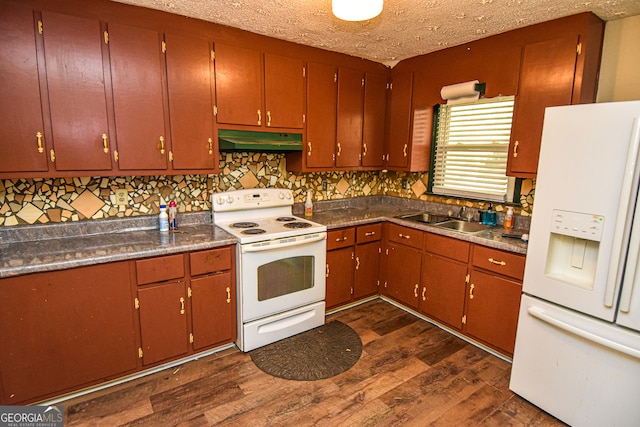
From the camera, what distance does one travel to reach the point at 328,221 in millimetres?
3102

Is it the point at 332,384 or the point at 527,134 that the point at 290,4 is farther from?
the point at 332,384

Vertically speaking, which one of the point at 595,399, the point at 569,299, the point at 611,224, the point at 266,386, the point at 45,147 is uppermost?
the point at 45,147

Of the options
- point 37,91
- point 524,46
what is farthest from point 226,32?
point 524,46

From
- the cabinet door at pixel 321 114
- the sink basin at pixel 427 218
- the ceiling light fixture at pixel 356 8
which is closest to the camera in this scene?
the ceiling light fixture at pixel 356 8

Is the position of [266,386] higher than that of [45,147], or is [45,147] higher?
[45,147]

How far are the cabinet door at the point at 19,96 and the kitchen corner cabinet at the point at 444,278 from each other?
2.88 meters

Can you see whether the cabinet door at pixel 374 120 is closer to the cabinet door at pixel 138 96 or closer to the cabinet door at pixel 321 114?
the cabinet door at pixel 321 114

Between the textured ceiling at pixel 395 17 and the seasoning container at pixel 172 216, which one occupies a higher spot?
the textured ceiling at pixel 395 17

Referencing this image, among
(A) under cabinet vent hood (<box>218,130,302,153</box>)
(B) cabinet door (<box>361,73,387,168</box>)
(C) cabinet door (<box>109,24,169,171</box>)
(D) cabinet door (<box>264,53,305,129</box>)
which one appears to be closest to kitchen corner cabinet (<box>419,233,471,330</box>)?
(B) cabinet door (<box>361,73,387,168</box>)

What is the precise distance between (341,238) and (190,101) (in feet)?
5.51

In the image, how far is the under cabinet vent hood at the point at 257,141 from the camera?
2.62 m

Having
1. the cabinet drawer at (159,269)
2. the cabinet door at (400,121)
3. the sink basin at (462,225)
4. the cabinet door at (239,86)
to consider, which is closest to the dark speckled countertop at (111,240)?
the cabinet drawer at (159,269)

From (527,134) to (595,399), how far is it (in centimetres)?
173

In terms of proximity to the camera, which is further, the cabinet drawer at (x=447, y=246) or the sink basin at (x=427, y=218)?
the sink basin at (x=427, y=218)
